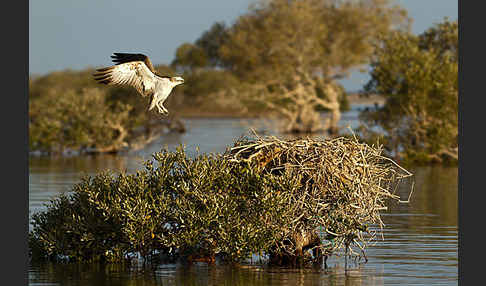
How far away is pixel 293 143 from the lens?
14258 mm

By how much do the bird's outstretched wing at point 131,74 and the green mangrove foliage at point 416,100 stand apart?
25746 millimetres

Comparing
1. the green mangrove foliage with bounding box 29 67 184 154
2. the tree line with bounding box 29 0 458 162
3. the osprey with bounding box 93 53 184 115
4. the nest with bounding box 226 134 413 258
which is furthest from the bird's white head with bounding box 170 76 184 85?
the green mangrove foliage with bounding box 29 67 184 154

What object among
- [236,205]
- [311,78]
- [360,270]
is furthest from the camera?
[311,78]

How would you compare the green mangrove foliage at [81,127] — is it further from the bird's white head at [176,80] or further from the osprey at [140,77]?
the bird's white head at [176,80]

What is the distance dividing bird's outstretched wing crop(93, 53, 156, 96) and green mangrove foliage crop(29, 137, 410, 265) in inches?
71.0

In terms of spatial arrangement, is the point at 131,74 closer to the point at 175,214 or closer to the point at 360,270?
the point at 175,214

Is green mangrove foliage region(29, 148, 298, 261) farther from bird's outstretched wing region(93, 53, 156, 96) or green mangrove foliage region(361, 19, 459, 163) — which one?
green mangrove foliage region(361, 19, 459, 163)

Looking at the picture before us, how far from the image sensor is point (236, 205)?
46.8 feet

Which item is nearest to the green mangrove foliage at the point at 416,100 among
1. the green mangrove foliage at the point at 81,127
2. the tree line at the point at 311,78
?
the tree line at the point at 311,78

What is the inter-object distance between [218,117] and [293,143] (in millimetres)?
90619

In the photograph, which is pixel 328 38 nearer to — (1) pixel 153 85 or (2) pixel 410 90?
(2) pixel 410 90

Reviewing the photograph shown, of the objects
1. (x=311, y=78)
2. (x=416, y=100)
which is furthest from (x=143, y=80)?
(x=311, y=78)

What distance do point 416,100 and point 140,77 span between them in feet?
88.7

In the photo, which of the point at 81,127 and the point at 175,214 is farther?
the point at 81,127
